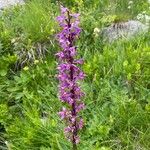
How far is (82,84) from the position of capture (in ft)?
16.0

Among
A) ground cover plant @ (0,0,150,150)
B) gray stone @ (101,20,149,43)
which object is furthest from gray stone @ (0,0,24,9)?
gray stone @ (101,20,149,43)

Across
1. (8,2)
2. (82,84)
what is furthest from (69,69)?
(8,2)

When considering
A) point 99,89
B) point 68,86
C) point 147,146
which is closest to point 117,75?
point 99,89

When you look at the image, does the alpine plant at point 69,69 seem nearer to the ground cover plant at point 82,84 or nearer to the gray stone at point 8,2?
the ground cover plant at point 82,84

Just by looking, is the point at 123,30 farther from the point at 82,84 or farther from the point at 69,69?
the point at 69,69

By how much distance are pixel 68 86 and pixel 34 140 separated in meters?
1.30

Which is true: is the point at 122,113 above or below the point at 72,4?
below

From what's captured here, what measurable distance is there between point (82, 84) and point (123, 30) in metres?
1.47

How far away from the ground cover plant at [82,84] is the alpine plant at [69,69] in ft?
2.64

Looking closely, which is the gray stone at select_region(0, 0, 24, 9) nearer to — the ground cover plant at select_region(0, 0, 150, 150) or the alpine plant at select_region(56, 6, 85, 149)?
the ground cover plant at select_region(0, 0, 150, 150)

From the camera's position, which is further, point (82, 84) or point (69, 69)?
point (82, 84)

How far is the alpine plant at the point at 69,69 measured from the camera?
3021mm

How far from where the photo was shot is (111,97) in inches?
184

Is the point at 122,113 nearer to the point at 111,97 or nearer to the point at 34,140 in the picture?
the point at 111,97
